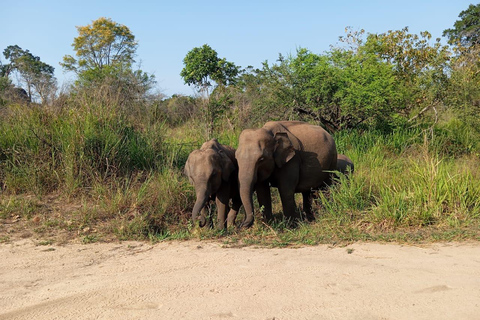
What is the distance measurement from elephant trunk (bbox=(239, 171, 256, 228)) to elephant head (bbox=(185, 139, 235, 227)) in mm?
339

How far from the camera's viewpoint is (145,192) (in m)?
7.27

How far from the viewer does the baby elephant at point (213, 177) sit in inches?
244

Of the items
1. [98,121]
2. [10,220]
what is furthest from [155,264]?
[98,121]

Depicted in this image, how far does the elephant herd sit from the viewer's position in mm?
6309

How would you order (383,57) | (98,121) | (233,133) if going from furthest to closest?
(383,57), (233,133), (98,121)

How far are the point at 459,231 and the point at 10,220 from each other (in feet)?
20.5

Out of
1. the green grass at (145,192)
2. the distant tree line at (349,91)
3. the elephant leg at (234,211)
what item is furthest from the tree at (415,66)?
the elephant leg at (234,211)

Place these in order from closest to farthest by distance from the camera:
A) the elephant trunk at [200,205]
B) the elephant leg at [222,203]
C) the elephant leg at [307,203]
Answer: the elephant trunk at [200,205] < the elephant leg at [222,203] < the elephant leg at [307,203]

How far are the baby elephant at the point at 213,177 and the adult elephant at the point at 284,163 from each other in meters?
0.27

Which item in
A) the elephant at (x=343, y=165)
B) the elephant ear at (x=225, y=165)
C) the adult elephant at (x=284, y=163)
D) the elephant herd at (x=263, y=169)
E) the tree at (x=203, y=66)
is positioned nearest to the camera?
the elephant herd at (x=263, y=169)

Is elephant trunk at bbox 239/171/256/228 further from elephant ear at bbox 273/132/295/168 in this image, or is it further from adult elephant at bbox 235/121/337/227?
elephant ear at bbox 273/132/295/168

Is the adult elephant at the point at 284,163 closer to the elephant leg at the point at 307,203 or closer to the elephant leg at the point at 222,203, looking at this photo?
the elephant leg at the point at 307,203

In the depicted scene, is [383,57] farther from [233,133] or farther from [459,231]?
[459,231]

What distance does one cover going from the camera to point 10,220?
6.46 metres
